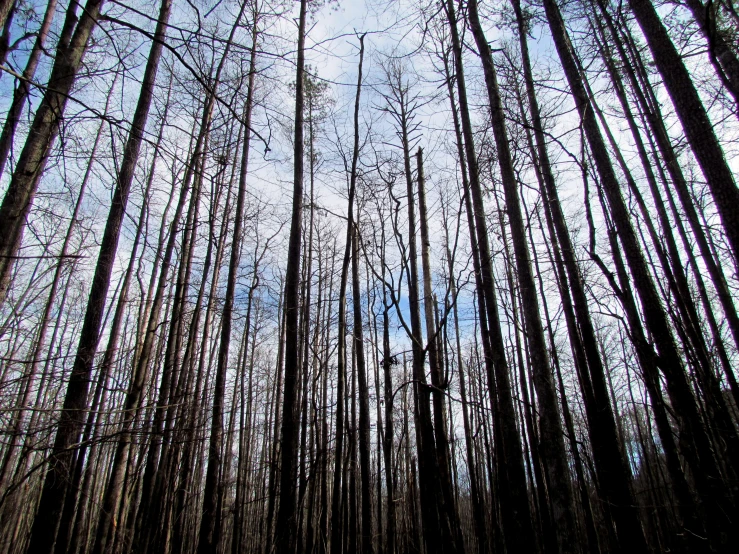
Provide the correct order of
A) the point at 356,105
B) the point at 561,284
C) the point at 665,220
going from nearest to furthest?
the point at 356,105 < the point at 561,284 < the point at 665,220

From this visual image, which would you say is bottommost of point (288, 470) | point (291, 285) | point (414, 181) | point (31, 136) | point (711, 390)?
point (288, 470)

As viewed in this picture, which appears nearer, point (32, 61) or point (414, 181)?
point (32, 61)

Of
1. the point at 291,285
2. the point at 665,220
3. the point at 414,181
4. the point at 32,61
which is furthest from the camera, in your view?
the point at 414,181

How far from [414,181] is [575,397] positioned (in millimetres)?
12135

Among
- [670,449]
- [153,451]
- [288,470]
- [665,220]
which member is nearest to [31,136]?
[288,470]

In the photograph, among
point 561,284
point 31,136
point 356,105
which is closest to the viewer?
point 31,136

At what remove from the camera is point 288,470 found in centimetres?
414

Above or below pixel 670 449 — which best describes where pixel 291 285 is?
above

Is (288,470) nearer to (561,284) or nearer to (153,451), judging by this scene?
(153,451)

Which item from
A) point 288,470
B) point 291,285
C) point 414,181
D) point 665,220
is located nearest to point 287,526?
point 288,470

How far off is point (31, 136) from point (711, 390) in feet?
19.8

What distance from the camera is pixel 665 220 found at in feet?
25.0

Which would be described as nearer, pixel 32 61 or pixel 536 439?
pixel 32 61

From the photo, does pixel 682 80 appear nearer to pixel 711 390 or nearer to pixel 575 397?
pixel 711 390
